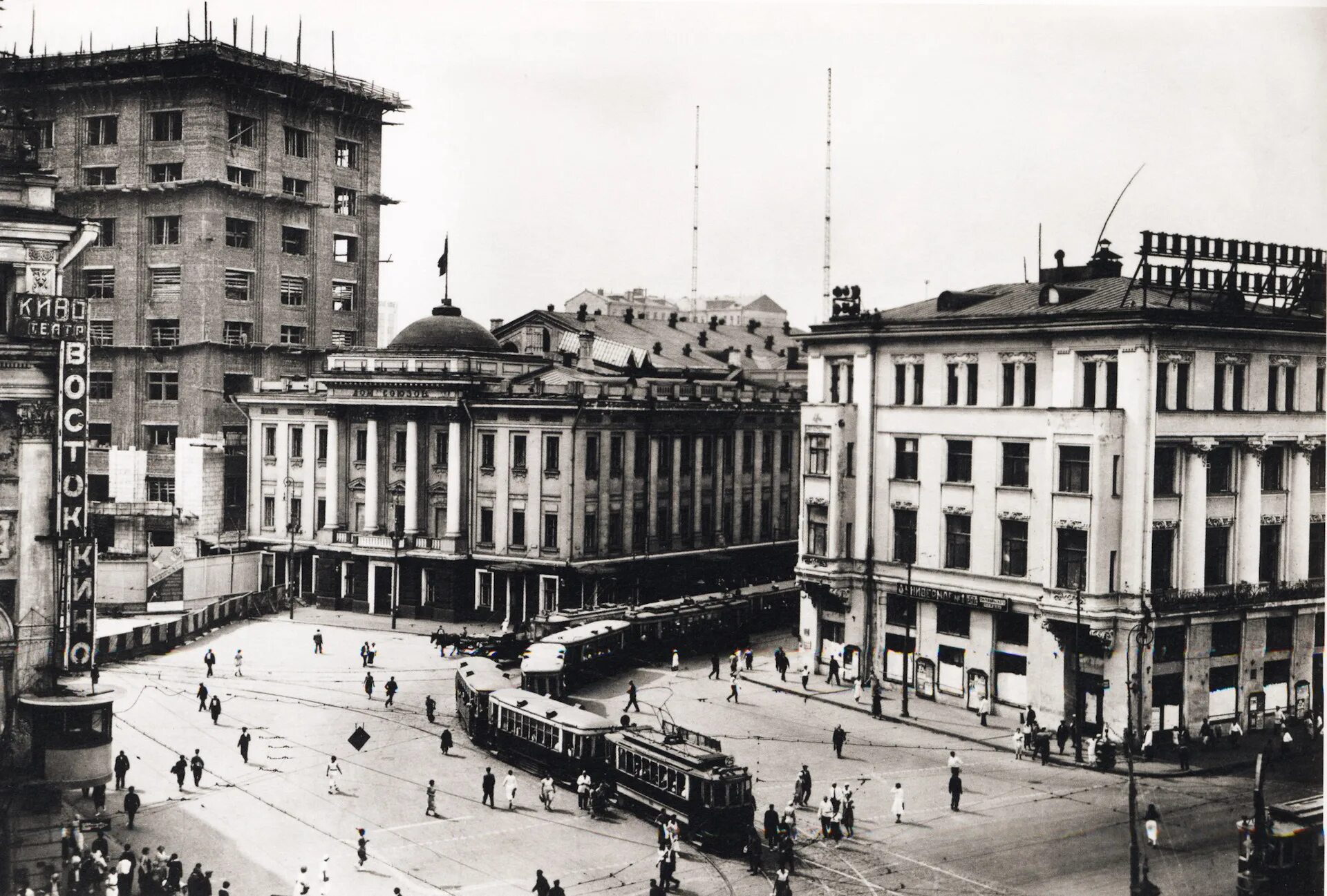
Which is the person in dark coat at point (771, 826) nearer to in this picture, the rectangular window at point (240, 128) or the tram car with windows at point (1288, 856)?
the tram car with windows at point (1288, 856)

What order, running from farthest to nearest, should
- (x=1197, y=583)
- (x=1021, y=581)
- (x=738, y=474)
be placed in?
1. (x=738, y=474)
2. (x=1021, y=581)
3. (x=1197, y=583)

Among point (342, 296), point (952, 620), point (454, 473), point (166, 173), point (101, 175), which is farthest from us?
point (454, 473)

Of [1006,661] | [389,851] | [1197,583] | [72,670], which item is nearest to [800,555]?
[1006,661]

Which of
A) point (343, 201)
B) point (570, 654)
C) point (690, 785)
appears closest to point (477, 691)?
point (570, 654)

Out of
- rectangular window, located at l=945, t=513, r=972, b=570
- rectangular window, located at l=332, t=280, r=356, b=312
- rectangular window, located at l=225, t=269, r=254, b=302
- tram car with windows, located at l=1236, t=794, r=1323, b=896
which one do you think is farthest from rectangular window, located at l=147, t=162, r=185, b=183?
tram car with windows, located at l=1236, t=794, r=1323, b=896

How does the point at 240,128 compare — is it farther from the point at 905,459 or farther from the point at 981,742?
the point at 981,742

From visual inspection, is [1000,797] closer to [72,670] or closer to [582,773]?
[582,773]

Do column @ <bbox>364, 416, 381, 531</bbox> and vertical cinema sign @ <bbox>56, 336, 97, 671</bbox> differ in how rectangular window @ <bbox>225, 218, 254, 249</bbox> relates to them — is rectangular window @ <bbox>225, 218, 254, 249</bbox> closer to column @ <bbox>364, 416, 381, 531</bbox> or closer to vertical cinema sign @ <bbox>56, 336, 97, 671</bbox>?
column @ <bbox>364, 416, 381, 531</bbox>
